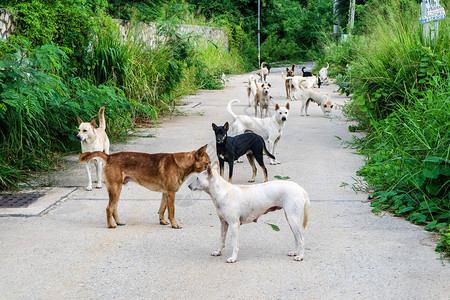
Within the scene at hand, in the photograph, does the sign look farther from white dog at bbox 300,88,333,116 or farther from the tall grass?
white dog at bbox 300,88,333,116

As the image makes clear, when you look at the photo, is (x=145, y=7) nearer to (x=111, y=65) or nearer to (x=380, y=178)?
(x=111, y=65)

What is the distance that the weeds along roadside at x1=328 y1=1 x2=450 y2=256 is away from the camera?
5.61 meters

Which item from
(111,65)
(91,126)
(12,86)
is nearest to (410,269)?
(91,126)

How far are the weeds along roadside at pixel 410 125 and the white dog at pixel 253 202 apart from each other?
1.28 metres

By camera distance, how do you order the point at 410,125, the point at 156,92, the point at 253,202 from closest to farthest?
1. the point at 253,202
2. the point at 410,125
3. the point at 156,92

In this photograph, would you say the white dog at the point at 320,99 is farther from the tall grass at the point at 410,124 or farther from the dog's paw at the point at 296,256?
the dog's paw at the point at 296,256

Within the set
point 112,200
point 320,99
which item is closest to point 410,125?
point 112,200

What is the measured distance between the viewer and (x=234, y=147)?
728cm

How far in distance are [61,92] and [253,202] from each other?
4936mm

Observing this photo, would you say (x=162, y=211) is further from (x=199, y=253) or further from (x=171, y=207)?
(x=199, y=253)

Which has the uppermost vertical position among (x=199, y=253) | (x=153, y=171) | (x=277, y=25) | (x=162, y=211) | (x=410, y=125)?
(x=277, y=25)

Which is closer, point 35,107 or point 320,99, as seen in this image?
point 35,107

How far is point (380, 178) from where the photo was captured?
21.7ft

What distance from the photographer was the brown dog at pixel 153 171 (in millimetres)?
5465
